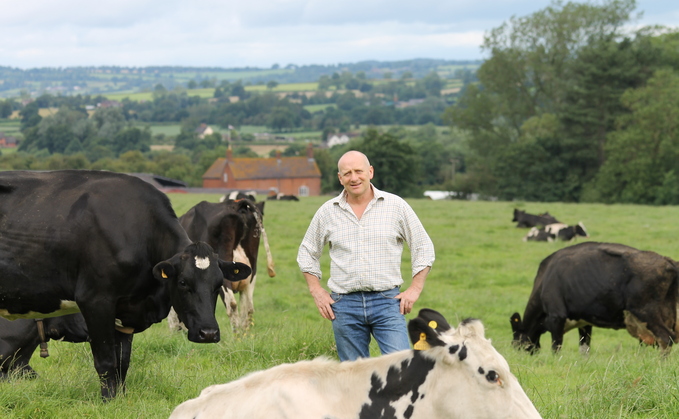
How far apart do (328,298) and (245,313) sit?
6418 millimetres

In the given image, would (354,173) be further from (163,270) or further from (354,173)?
(163,270)

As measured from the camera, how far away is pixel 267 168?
11006 centimetres

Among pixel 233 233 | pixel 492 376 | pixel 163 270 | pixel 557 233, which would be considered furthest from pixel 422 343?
pixel 557 233

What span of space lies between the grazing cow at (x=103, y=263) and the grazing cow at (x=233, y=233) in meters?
4.43

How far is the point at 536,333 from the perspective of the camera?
12.3 meters

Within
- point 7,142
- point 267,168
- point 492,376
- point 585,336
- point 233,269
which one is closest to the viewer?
Result: point 492,376

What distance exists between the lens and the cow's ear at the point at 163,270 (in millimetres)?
6719

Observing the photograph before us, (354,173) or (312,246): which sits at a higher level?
(354,173)

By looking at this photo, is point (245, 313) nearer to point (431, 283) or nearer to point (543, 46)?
point (431, 283)

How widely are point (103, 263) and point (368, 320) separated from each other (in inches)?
102

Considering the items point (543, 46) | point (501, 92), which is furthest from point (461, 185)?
point (543, 46)

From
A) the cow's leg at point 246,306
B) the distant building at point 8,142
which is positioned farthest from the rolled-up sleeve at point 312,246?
the distant building at point 8,142

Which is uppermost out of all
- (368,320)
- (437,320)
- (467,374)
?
(437,320)

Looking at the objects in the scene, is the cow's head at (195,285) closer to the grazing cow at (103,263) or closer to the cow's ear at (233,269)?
the grazing cow at (103,263)
